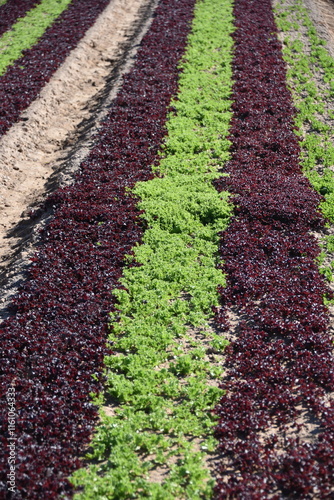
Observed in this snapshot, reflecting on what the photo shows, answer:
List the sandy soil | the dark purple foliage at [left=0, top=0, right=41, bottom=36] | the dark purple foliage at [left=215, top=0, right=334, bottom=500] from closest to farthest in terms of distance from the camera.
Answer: the dark purple foliage at [left=215, top=0, right=334, bottom=500]
the sandy soil
the dark purple foliage at [left=0, top=0, right=41, bottom=36]

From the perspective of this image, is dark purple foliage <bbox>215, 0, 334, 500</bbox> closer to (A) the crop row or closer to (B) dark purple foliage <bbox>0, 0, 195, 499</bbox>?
(B) dark purple foliage <bbox>0, 0, 195, 499</bbox>

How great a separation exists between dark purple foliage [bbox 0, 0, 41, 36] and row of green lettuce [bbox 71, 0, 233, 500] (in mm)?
16620

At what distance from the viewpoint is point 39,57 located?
25.3 m

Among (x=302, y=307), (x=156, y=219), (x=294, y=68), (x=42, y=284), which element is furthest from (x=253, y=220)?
(x=294, y=68)

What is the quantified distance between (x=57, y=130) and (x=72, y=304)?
11.1 metres

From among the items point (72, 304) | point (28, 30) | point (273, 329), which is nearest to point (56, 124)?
point (28, 30)

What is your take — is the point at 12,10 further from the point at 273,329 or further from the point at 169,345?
the point at 273,329

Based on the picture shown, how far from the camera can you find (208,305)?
39.7ft

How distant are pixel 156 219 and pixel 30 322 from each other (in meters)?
4.89

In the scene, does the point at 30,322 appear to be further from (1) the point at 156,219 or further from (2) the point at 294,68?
(2) the point at 294,68

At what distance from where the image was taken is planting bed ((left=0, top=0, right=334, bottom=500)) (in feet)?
28.9

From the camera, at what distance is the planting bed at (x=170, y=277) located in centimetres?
882

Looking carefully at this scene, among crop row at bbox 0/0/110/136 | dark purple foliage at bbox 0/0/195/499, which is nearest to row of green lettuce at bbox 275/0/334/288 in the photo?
dark purple foliage at bbox 0/0/195/499

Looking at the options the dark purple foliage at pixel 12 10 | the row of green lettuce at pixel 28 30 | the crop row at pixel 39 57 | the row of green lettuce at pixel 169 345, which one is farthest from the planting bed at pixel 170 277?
the dark purple foliage at pixel 12 10
